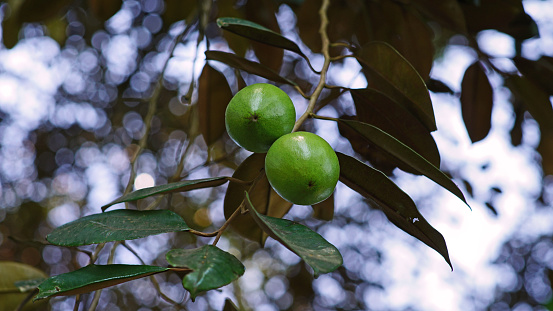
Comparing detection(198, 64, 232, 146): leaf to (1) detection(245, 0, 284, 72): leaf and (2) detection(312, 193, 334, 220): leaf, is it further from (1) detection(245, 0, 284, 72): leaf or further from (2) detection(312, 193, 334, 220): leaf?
(2) detection(312, 193, 334, 220): leaf

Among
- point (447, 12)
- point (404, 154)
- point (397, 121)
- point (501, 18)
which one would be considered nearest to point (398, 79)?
point (397, 121)

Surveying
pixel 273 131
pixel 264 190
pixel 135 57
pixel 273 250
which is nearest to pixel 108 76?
pixel 135 57

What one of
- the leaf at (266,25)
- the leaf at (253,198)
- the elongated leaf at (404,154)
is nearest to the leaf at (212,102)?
the leaf at (266,25)

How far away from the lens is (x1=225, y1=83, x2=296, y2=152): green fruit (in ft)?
2.19

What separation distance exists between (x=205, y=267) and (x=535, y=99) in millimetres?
1091

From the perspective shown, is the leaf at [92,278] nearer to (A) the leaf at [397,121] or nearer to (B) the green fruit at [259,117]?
(B) the green fruit at [259,117]

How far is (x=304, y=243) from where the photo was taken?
0.53 metres

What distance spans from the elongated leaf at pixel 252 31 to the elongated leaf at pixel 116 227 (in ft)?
1.04

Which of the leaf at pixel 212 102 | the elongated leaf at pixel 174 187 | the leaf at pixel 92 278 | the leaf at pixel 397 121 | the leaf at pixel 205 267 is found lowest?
the leaf at pixel 212 102

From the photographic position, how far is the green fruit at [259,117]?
67 cm

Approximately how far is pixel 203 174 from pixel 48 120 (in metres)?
1.14

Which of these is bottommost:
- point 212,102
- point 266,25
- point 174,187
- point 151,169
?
point 151,169

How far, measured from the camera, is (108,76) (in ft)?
9.79

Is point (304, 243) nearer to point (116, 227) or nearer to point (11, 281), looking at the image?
point (116, 227)
